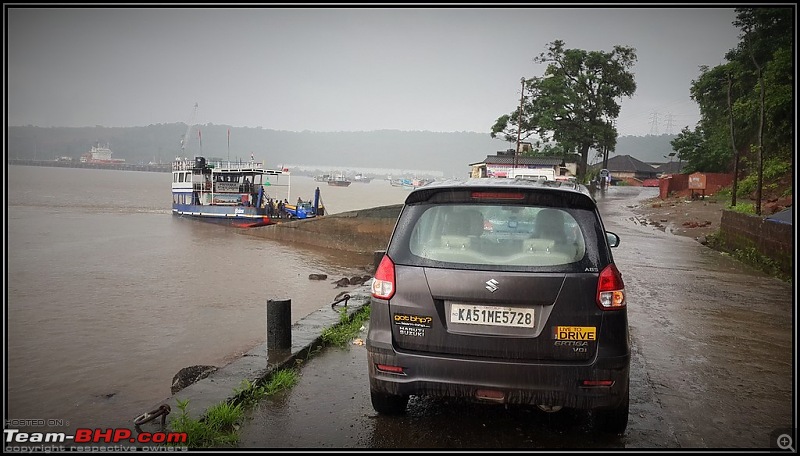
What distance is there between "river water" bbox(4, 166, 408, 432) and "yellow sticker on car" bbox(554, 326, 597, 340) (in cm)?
441

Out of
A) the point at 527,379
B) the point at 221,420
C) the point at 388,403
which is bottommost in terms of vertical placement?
the point at 221,420

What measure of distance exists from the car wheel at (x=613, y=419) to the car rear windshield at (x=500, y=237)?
1.02 meters

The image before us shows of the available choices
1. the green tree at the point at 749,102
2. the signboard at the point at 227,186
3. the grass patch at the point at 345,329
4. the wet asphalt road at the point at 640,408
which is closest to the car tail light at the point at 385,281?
the wet asphalt road at the point at 640,408

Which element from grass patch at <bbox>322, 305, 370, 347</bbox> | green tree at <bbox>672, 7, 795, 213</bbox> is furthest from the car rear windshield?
green tree at <bbox>672, 7, 795, 213</bbox>

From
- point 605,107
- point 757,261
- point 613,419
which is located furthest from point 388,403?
point 605,107

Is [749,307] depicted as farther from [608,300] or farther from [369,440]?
[369,440]

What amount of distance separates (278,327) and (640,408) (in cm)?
326

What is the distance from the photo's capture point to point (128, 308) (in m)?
12.9

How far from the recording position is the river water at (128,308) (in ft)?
24.2

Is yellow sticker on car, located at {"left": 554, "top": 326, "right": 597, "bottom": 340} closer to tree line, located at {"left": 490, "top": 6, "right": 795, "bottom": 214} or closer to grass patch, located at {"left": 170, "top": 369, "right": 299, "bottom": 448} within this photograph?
grass patch, located at {"left": 170, "top": 369, "right": 299, "bottom": 448}

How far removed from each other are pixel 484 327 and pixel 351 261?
17890 millimetres

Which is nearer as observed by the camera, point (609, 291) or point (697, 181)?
point (609, 291)

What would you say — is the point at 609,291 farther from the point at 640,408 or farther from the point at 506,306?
the point at 640,408

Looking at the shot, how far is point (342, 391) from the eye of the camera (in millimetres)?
4797
